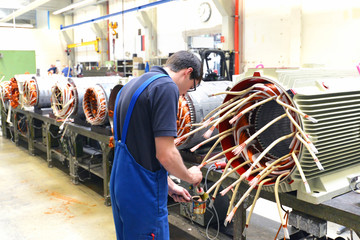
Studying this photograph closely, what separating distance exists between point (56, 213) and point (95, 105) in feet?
3.44

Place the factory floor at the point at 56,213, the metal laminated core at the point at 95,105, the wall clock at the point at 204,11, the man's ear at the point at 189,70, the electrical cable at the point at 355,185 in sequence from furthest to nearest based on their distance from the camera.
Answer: the wall clock at the point at 204,11 → the metal laminated core at the point at 95,105 → the factory floor at the point at 56,213 → the man's ear at the point at 189,70 → the electrical cable at the point at 355,185

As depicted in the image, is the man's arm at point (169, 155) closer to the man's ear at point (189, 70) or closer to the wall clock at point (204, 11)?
the man's ear at point (189, 70)

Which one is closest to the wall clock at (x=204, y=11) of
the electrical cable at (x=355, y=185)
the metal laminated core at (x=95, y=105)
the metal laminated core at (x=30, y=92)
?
the metal laminated core at (x=30, y=92)

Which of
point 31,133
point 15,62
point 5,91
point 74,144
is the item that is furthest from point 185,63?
point 15,62

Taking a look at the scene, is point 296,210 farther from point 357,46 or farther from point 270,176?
point 357,46

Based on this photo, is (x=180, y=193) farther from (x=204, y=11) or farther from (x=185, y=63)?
(x=204, y=11)

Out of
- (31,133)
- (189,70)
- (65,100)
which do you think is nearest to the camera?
(189,70)

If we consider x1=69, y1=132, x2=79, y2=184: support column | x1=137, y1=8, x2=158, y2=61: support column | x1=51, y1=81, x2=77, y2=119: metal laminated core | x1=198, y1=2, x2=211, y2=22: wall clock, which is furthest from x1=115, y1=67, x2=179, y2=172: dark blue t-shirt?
→ x1=137, y1=8, x2=158, y2=61: support column

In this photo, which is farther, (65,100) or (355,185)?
(65,100)

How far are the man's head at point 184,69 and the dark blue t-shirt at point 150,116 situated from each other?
0.05 meters

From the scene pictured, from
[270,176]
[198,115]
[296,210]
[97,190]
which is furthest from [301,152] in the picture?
[97,190]

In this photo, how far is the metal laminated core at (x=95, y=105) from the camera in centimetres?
306

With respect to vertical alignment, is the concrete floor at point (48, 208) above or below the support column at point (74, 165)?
below

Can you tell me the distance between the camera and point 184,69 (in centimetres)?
151
